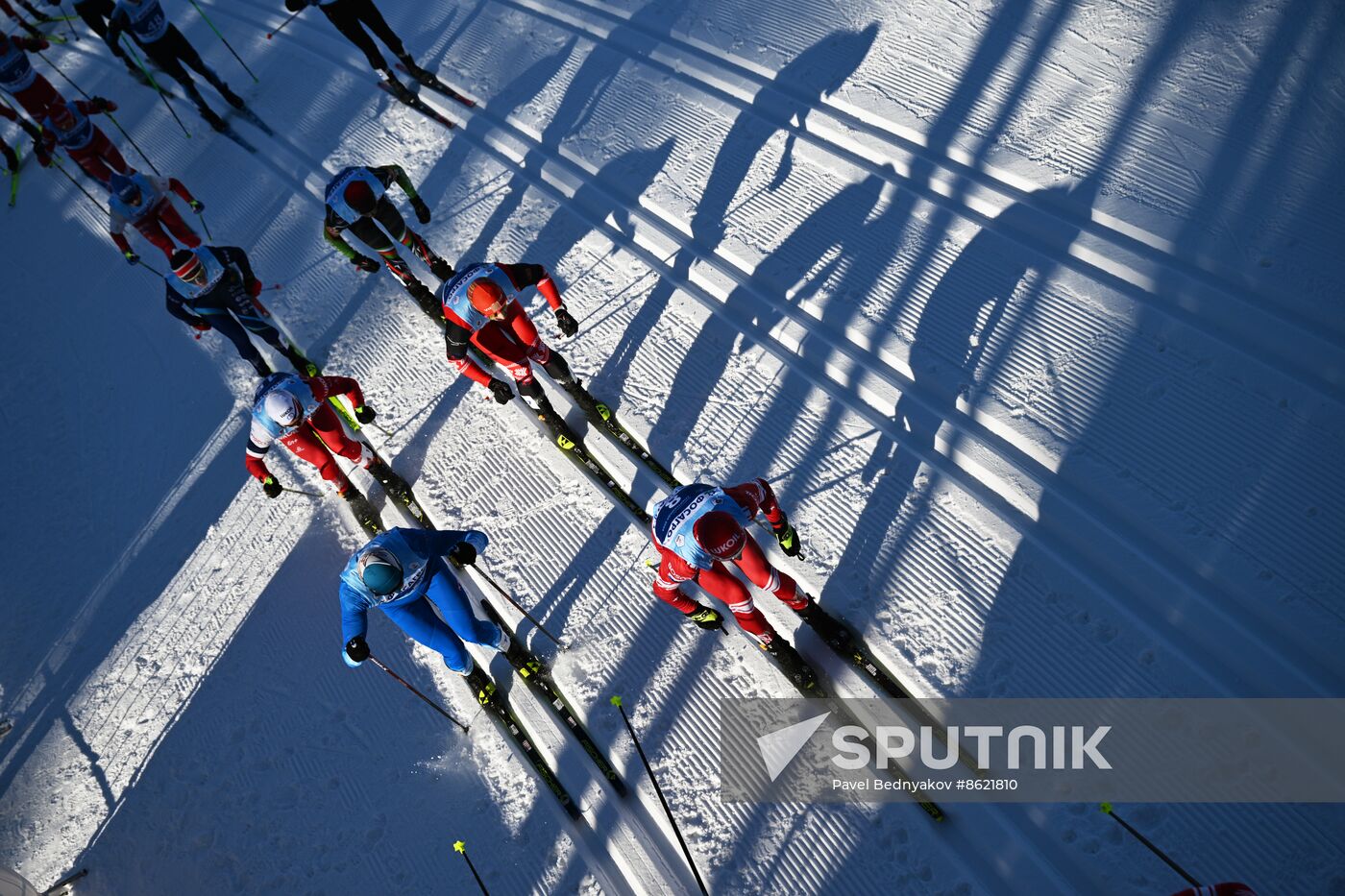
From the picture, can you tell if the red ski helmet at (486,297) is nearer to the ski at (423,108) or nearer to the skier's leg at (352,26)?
the ski at (423,108)

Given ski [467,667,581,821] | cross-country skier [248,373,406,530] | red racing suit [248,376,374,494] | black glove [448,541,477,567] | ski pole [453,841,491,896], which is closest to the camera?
ski pole [453,841,491,896]

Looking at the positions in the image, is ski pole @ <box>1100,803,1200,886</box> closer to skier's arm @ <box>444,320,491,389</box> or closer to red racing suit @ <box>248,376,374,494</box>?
skier's arm @ <box>444,320,491,389</box>

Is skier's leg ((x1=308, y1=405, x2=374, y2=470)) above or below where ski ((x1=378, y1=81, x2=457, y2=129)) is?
below

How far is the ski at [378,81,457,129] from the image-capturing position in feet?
26.0

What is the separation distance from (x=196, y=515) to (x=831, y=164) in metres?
5.31

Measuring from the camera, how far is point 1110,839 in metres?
3.84

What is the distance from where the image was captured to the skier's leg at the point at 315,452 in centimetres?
558

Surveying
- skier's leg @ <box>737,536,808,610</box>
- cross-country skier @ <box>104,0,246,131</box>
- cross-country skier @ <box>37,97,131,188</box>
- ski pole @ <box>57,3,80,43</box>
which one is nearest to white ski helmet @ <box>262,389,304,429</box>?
skier's leg @ <box>737,536,808,610</box>

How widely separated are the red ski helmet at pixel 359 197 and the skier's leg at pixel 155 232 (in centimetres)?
200

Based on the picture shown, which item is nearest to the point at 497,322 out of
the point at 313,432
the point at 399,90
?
the point at 313,432

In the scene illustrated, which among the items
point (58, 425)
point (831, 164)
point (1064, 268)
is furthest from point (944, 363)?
point (58, 425)

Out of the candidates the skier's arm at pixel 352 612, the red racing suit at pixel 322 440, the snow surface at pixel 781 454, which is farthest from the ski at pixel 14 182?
the skier's arm at pixel 352 612

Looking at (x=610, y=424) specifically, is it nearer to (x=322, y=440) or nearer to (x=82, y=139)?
(x=322, y=440)

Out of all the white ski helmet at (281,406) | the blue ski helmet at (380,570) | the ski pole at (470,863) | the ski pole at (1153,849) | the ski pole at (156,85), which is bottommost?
the ski pole at (470,863)
